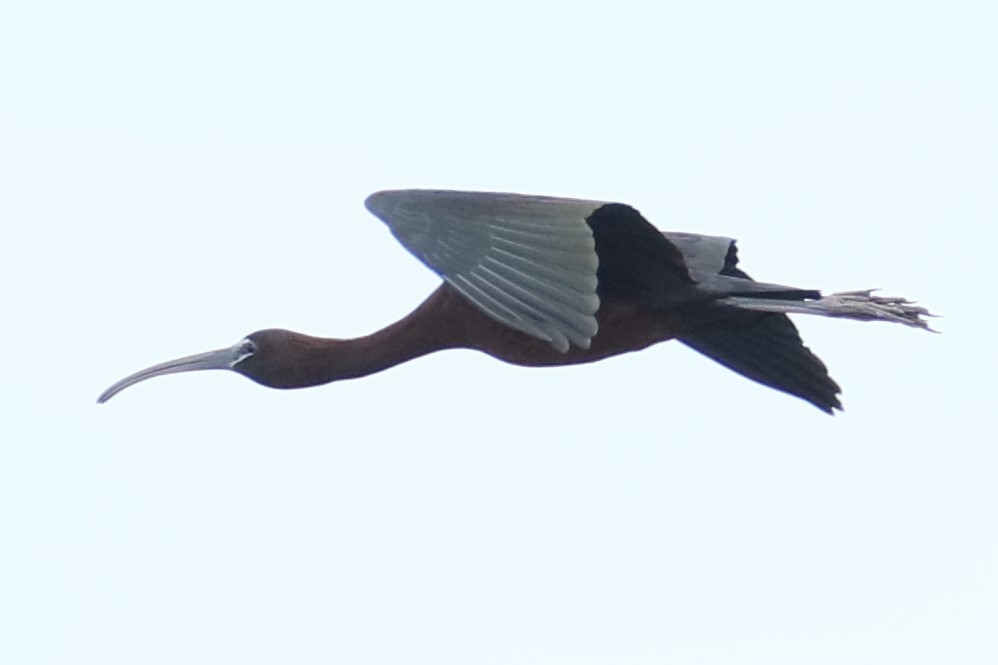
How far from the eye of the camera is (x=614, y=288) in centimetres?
1066

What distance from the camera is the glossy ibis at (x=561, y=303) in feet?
30.8

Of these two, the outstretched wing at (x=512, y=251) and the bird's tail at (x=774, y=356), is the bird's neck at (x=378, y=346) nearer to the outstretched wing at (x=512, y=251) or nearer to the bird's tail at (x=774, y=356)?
the outstretched wing at (x=512, y=251)

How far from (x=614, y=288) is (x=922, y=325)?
4.65ft

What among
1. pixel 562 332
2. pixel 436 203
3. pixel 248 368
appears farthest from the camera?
pixel 248 368

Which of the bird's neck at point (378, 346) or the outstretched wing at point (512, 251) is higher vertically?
the outstretched wing at point (512, 251)

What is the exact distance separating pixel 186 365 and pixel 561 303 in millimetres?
2954

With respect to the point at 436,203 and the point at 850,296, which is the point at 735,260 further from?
the point at 436,203

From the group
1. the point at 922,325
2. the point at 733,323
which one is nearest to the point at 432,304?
the point at 733,323

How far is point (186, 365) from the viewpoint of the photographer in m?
11.7

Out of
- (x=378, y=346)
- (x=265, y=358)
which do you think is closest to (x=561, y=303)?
(x=378, y=346)

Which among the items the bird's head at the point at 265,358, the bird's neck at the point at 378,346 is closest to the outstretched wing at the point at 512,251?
the bird's neck at the point at 378,346

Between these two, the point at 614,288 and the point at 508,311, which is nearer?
the point at 508,311

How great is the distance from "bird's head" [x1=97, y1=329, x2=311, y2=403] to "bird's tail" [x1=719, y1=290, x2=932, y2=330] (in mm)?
1961

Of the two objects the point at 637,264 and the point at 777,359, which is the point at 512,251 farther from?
the point at 777,359
